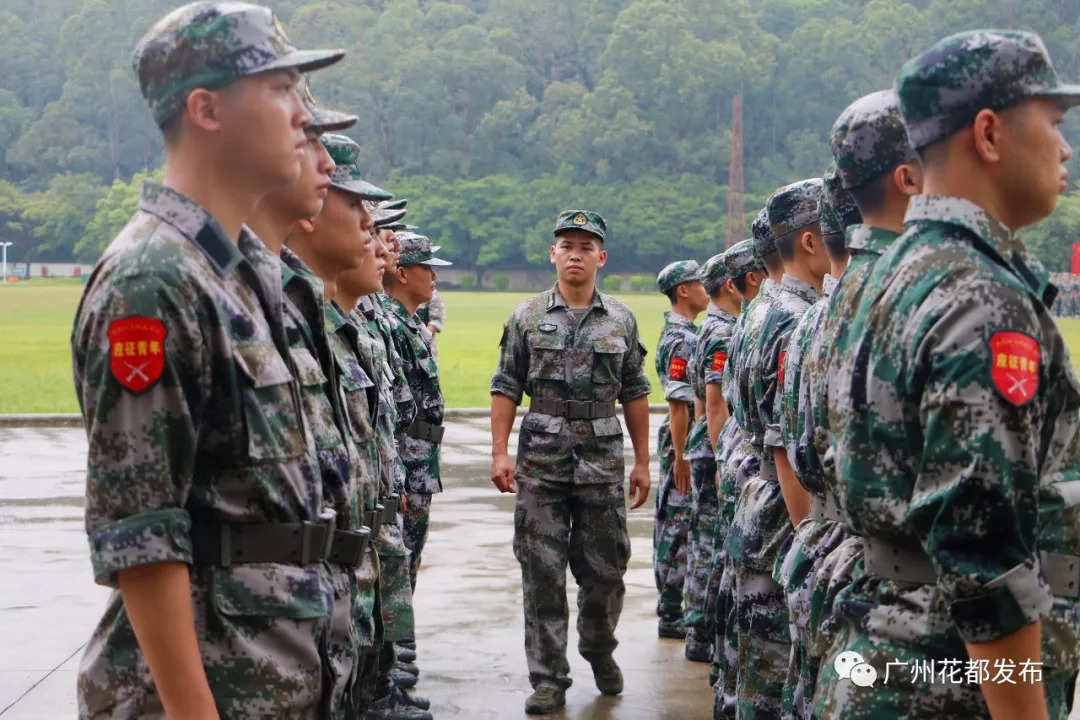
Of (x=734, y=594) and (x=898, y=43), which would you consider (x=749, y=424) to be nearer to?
(x=734, y=594)

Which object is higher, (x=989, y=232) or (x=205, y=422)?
(x=989, y=232)

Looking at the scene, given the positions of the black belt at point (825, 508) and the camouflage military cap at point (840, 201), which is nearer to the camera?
the black belt at point (825, 508)

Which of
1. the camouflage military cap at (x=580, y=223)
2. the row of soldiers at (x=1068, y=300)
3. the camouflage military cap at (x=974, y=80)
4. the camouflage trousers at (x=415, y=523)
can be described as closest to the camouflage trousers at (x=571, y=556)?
the camouflage trousers at (x=415, y=523)

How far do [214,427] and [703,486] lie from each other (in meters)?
5.35

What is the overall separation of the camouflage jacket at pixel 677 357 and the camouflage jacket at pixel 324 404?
5300 millimetres

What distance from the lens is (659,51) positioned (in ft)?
321

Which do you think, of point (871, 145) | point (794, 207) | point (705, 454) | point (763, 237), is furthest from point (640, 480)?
Result: point (871, 145)

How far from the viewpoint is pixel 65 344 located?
41.8 metres

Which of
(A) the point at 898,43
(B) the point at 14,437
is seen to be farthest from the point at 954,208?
(A) the point at 898,43

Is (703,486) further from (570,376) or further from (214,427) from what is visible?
(214,427)

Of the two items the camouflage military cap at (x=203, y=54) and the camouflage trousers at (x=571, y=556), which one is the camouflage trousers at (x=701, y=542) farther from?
the camouflage military cap at (x=203, y=54)

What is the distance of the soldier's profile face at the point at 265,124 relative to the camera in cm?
284

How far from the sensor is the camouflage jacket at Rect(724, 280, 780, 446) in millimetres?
5453

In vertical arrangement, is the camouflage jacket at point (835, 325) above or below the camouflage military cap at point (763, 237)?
below
